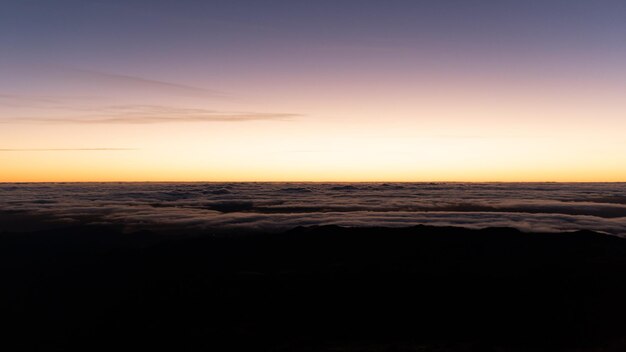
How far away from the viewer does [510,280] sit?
30.4 metres

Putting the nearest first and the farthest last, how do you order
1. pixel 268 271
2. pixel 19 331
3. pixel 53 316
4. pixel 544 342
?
pixel 544 342, pixel 19 331, pixel 53 316, pixel 268 271

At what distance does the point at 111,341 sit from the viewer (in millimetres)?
21875

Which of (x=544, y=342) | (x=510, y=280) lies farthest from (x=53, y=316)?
(x=510, y=280)

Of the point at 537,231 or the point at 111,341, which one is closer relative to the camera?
the point at 111,341

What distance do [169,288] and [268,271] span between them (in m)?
6.94

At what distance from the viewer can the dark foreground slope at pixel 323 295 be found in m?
21.9

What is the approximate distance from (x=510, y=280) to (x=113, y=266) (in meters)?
26.8

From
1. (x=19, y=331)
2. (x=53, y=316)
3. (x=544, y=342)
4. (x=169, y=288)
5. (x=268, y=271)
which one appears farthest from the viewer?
(x=268, y=271)

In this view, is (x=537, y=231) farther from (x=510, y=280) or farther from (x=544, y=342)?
(x=544, y=342)

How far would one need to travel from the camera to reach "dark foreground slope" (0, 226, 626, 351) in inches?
861

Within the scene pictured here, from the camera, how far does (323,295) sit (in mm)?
28031

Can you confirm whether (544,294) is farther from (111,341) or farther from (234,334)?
(111,341)

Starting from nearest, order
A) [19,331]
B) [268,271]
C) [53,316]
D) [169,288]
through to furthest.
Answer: [19,331], [53,316], [169,288], [268,271]

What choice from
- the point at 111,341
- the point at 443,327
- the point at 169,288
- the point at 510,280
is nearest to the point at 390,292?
the point at 443,327
